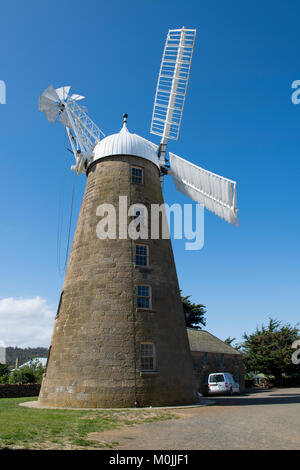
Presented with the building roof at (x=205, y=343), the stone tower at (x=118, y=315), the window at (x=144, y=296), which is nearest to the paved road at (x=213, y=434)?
the stone tower at (x=118, y=315)

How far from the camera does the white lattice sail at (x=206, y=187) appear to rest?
1842 cm

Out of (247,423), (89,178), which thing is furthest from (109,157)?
(247,423)

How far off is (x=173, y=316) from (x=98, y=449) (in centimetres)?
1098

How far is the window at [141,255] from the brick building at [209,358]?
611 inches

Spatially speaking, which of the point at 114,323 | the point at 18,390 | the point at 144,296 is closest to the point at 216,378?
the point at 144,296

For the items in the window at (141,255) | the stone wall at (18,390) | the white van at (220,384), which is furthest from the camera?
the white van at (220,384)

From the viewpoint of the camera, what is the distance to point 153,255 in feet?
60.3

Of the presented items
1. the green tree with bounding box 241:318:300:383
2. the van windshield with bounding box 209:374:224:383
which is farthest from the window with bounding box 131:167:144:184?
Answer: the green tree with bounding box 241:318:300:383

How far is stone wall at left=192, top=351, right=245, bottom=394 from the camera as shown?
3028cm

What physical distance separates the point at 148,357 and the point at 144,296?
8.87ft

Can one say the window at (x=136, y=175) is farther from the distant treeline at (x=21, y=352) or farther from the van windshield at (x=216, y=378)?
the distant treeline at (x=21, y=352)

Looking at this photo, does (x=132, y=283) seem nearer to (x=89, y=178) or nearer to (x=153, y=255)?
(x=153, y=255)

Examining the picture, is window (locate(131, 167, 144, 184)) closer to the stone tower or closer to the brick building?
the stone tower

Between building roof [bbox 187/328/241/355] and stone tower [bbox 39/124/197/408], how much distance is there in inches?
578
